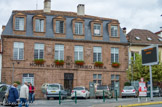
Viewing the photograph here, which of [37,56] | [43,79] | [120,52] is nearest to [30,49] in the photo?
[37,56]

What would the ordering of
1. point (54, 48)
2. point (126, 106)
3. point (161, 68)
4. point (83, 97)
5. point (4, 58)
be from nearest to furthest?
point (126, 106) → point (83, 97) → point (4, 58) → point (54, 48) → point (161, 68)

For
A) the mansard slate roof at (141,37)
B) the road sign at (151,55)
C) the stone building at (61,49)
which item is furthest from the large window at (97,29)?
the road sign at (151,55)

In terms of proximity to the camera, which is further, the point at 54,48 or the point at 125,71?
the point at 125,71

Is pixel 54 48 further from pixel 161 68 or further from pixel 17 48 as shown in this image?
pixel 161 68

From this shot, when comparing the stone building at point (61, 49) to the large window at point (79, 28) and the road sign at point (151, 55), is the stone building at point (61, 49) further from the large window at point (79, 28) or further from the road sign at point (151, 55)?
the road sign at point (151, 55)

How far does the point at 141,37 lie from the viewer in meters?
45.4

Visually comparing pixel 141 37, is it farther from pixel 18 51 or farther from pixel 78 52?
pixel 18 51

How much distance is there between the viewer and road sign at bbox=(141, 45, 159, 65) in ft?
80.8

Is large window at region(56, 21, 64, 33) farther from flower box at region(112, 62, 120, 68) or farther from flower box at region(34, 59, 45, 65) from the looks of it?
flower box at region(112, 62, 120, 68)

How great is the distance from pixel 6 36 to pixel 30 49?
333 cm

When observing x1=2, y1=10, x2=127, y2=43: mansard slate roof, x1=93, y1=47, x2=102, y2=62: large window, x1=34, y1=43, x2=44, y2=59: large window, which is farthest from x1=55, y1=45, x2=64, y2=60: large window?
x1=93, y1=47, x2=102, y2=62: large window

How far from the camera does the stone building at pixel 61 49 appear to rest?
3588 cm

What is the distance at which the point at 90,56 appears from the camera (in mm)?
38938

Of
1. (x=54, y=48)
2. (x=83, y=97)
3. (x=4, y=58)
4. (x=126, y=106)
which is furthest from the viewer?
(x=54, y=48)
